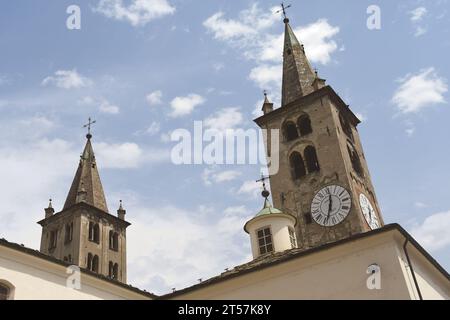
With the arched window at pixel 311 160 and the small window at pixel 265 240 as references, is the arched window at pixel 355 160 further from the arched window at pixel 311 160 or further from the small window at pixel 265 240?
the small window at pixel 265 240

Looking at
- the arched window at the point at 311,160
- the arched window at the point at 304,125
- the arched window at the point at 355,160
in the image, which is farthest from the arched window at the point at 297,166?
the arched window at the point at 355,160

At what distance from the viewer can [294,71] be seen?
3538 centimetres

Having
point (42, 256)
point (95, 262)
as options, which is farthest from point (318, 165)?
point (95, 262)

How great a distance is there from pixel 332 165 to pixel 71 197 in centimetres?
2586

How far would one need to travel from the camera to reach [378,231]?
1339 cm

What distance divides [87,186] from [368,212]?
1054 inches

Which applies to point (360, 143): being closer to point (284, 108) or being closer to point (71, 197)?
point (284, 108)

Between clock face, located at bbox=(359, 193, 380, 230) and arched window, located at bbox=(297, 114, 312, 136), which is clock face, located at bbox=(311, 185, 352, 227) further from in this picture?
arched window, located at bbox=(297, 114, 312, 136)

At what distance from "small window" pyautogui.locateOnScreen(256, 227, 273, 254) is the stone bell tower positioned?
23.3 metres

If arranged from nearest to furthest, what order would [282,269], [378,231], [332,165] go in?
[378,231] → [282,269] → [332,165]

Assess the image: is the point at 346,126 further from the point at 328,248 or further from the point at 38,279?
the point at 38,279

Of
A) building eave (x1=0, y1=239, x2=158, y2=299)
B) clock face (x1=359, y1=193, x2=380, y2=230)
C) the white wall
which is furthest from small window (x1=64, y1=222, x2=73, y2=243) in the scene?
the white wall

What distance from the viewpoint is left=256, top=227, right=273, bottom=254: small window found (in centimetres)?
2081
